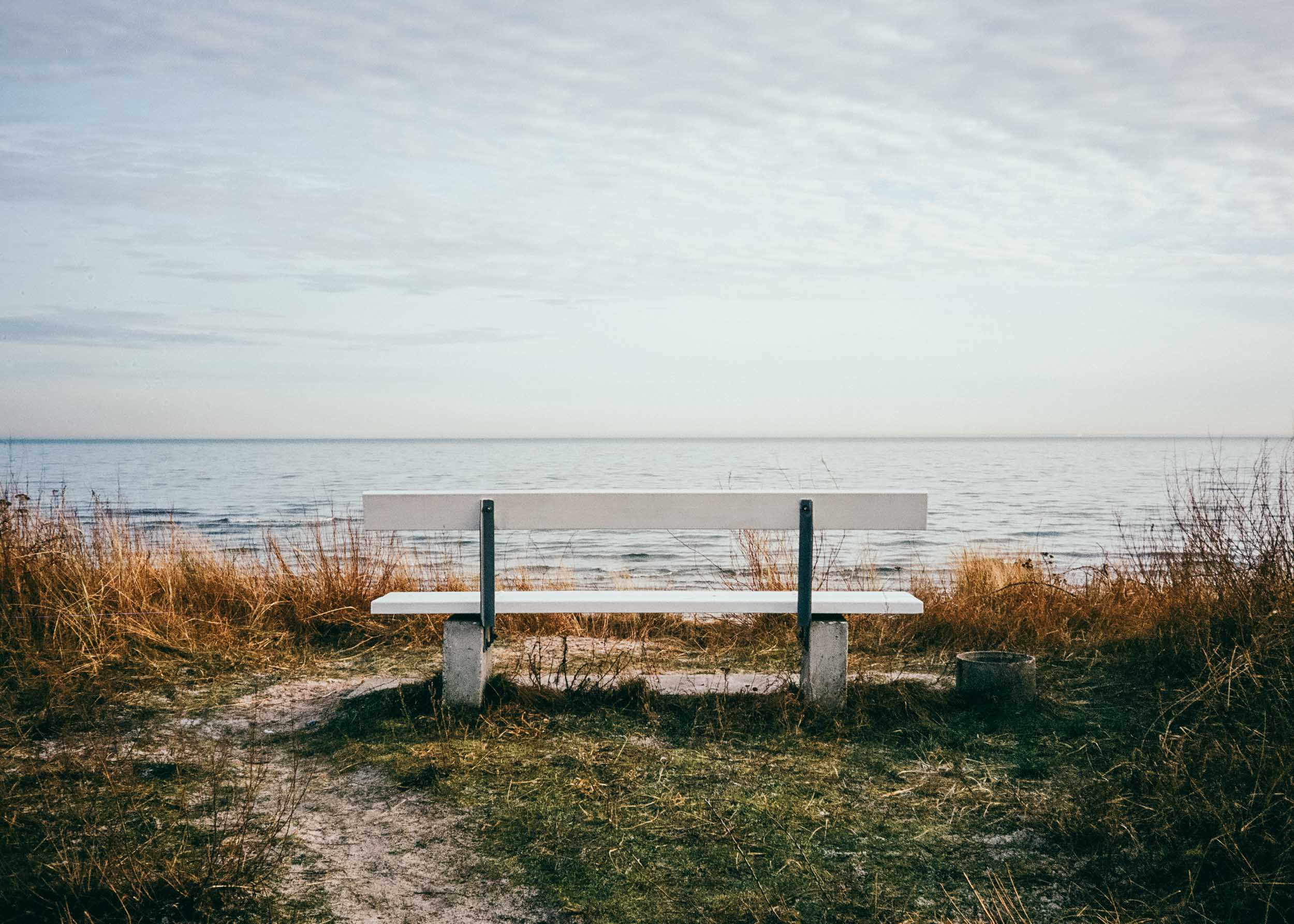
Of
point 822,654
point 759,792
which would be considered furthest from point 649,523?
point 759,792

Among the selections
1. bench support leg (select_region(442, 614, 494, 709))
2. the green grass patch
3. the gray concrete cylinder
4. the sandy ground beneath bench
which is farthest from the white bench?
the sandy ground beneath bench

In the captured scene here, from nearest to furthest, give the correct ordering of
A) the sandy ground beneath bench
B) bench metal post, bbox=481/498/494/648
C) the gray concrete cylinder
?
the sandy ground beneath bench
bench metal post, bbox=481/498/494/648
the gray concrete cylinder

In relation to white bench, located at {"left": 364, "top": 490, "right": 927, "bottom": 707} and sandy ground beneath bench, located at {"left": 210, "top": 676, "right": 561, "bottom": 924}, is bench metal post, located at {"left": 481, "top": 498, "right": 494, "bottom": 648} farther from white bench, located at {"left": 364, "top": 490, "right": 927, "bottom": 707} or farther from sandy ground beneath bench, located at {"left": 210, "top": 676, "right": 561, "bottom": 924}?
sandy ground beneath bench, located at {"left": 210, "top": 676, "right": 561, "bottom": 924}

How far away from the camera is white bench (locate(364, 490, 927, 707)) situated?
400 centimetres

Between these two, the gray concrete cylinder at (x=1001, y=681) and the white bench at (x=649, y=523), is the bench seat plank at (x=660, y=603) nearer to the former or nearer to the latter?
the white bench at (x=649, y=523)

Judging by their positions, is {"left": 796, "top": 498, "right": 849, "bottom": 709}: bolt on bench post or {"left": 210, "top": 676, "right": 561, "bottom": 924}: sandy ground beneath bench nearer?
{"left": 210, "top": 676, "right": 561, "bottom": 924}: sandy ground beneath bench

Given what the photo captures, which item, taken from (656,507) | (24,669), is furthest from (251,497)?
(656,507)

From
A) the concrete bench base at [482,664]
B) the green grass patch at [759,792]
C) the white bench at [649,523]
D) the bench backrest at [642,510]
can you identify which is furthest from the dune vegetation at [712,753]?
the bench backrest at [642,510]

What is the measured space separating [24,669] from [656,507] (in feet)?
10.3

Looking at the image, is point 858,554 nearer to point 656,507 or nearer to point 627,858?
point 656,507

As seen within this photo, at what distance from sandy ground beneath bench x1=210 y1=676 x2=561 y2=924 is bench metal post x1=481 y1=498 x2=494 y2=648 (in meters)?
0.83

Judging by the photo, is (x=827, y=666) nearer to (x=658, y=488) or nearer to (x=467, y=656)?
(x=467, y=656)

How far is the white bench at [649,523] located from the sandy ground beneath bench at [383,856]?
736 millimetres

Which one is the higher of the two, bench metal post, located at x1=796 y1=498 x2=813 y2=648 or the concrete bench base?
bench metal post, located at x1=796 y1=498 x2=813 y2=648
